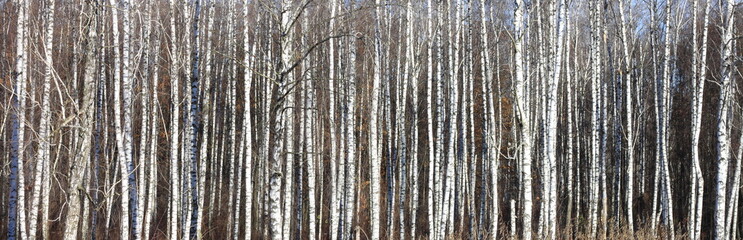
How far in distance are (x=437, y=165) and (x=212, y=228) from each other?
644 cm

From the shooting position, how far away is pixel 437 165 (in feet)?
34.0

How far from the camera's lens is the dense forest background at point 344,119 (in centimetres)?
751

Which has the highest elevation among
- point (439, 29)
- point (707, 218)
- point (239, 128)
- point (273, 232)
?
point (439, 29)

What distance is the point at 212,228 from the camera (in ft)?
45.6

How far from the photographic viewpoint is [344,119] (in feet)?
42.2

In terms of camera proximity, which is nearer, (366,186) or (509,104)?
(366,186)

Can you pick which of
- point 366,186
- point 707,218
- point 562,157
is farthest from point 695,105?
point 366,186

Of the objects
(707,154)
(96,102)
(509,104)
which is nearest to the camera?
(96,102)

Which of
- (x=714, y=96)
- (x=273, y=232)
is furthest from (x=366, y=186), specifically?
(x=273, y=232)

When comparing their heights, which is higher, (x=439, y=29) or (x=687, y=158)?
(x=439, y=29)

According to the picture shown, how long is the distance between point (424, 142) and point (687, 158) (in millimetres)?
8065

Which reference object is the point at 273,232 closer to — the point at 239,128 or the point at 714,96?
the point at 239,128

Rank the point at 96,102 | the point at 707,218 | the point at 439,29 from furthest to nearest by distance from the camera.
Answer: the point at 707,218 → the point at 96,102 → the point at 439,29

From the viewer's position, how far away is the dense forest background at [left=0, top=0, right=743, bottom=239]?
7.51 metres
